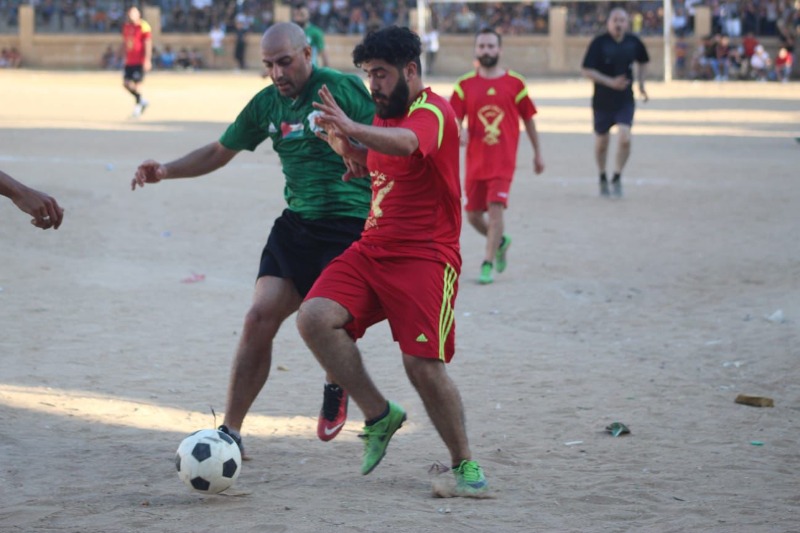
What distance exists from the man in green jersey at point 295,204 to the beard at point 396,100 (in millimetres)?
605

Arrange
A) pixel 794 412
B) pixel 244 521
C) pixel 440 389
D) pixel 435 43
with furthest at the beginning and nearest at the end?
pixel 435 43 → pixel 794 412 → pixel 440 389 → pixel 244 521

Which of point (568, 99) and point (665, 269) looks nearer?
point (665, 269)

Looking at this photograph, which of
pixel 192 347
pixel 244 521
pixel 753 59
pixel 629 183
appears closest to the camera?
pixel 244 521

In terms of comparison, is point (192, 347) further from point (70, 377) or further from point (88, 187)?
point (88, 187)

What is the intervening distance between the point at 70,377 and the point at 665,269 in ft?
18.6

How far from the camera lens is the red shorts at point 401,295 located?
5.03 m

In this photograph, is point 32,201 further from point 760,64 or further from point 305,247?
point 760,64

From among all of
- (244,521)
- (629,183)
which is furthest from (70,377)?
(629,183)

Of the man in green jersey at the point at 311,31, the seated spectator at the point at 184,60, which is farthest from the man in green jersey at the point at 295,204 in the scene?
the seated spectator at the point at 184,60

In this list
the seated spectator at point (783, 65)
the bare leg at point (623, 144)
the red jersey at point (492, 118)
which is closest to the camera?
the red jersey at point (492, 118)

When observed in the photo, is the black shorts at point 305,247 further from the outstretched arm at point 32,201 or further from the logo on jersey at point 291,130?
the outstretched arm at point 32,201

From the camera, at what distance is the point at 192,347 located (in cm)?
830

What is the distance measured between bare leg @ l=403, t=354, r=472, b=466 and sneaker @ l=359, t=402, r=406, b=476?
0.21 meters

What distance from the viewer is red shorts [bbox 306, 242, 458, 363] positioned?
503 cm
